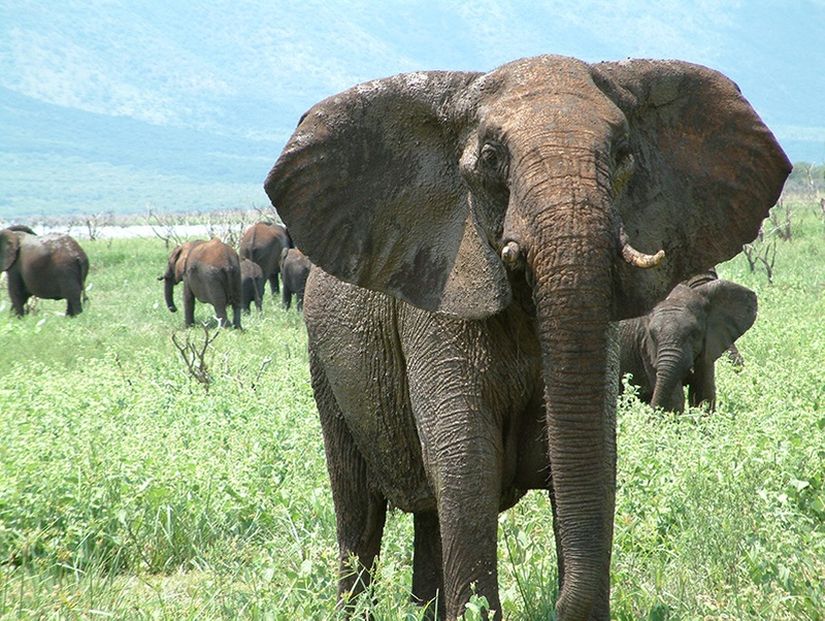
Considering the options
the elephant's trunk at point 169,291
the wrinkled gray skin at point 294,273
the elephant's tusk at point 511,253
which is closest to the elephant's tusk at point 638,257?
the elephant's tusk at point 511,253

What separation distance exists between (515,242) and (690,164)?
3.16ft

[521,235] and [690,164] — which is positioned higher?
[690,164]

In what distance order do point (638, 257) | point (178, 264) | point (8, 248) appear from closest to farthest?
1. point (638, 257)
2. point (8, 248)
3. point (178, 264)

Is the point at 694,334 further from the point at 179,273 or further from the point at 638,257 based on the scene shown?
the point at 179,273

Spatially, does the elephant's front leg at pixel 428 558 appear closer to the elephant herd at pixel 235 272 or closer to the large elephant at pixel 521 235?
the large elephant at pixel 521 235

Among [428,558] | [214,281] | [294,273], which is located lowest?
[294,273]

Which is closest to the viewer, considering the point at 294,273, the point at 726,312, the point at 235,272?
the point at 726,312

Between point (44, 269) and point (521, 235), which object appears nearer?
point (521, 235)

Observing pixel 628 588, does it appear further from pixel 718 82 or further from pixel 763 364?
pixel 763 364

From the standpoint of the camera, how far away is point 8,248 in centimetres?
2641

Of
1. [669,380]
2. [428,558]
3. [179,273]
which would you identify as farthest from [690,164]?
[179,273]

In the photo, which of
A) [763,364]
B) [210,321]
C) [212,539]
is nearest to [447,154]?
[212,539]

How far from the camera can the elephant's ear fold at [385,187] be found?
418cm

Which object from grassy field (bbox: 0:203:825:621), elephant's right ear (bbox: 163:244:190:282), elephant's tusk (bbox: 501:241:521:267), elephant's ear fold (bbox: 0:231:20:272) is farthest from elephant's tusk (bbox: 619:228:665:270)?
elephant's ear fold (bbox: 0:231:20:272)
